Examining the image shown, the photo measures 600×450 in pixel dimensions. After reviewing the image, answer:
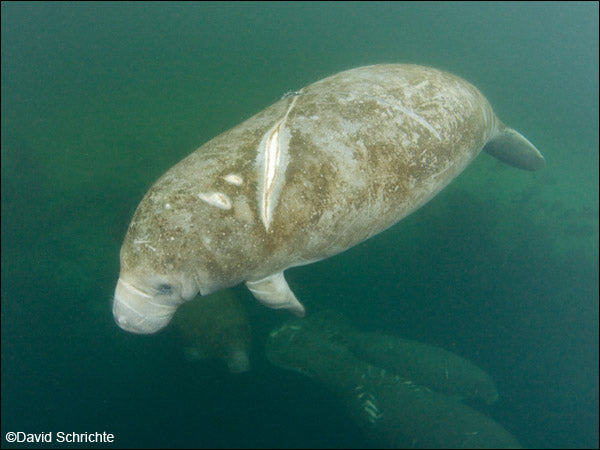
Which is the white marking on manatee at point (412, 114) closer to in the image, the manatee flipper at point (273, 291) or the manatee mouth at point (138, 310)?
the manatee flipper at point (273, 291)

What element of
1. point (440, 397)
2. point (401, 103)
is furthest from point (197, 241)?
point (440, 397)

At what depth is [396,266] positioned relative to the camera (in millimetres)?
7234

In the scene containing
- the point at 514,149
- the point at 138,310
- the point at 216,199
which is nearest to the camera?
the point at 216,199

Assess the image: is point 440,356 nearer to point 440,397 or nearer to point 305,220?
point 440,397

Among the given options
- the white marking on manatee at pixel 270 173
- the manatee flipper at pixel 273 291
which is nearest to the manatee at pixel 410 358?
the manatee flipper at pixel 273 291

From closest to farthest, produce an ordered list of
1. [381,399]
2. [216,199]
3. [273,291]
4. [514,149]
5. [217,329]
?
[216,199] → [273,291] → [514,149] → [217,329] → [381,399]

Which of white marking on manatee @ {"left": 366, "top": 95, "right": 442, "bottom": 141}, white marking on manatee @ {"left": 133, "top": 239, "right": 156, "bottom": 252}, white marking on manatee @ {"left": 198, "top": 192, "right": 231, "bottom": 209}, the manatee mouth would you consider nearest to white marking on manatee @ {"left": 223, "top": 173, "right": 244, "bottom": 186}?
white marking on manatee @ {"left": 198, "top": 192, "right": 231, "bottom": 209}

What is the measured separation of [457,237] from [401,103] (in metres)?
5.92

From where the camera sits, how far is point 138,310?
2541 millimetres

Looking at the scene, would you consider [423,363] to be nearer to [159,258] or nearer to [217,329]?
[217,329]

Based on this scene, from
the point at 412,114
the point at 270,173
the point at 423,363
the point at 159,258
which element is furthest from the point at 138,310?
the point at 423,363

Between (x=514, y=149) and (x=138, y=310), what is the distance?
5.57m

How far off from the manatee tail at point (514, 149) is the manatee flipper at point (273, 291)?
3.51 m

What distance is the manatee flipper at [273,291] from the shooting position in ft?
9.59
